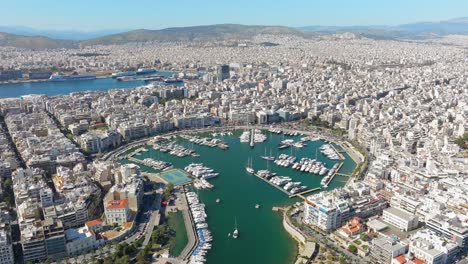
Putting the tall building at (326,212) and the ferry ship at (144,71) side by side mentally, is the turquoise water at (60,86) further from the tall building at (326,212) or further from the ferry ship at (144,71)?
the tall building at (326,212)

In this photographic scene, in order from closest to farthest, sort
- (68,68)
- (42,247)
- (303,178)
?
(42,247)
(303,178)
(68,68)

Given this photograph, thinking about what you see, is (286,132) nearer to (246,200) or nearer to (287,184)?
(287,184)

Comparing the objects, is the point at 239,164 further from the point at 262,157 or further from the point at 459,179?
the point at 459,179

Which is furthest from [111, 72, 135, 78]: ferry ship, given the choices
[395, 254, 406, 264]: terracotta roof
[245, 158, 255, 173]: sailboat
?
[395, 254, 406, 264]: terracotta roof

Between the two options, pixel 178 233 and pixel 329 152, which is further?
pixel 329 152

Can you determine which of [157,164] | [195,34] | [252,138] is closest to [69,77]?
[252,138]

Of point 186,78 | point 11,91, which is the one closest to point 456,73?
point 186,78

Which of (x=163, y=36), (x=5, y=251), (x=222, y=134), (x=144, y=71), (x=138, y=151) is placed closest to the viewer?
(x=5, y=251)
